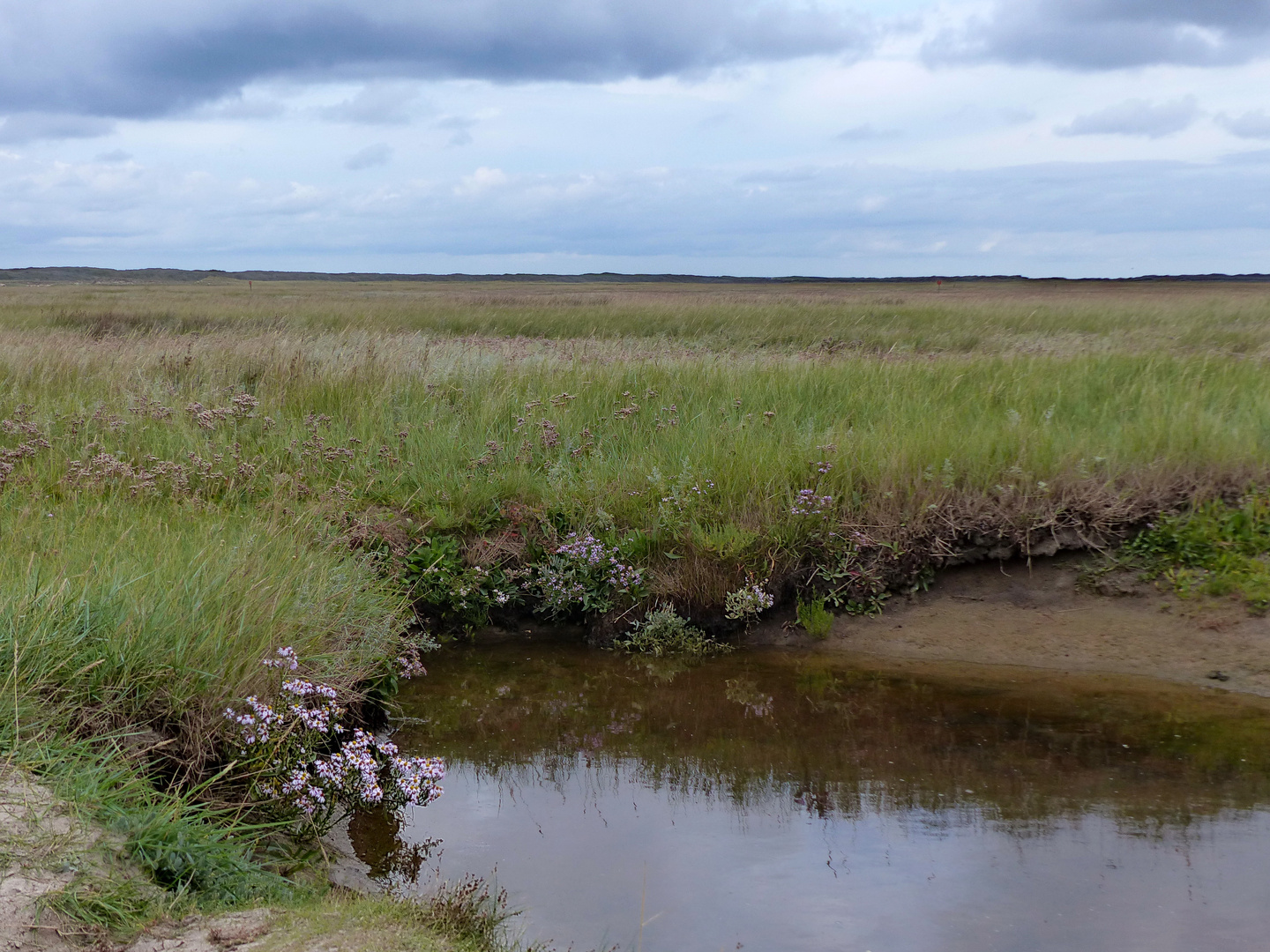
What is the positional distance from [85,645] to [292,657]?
0.76m

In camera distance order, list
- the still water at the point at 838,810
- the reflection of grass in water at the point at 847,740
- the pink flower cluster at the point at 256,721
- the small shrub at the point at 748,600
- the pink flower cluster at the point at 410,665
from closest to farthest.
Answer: the still water at the point at 838,810 < the pink flower cluster at the point at 256,721 < the reflection of grass in water at the point at 847,740 < the pink flower cluster at the point at 410,665 < the small shrub at the point at 748,600

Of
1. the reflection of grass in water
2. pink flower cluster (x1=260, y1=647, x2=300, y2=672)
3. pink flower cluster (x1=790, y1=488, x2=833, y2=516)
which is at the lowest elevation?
the reflection of grass in water

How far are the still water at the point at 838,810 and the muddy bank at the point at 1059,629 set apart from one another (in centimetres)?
32

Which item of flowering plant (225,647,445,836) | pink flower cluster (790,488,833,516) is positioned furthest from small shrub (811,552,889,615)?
flowering plant (225,647,445,836)

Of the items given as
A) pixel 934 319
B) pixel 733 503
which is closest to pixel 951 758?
pixel 733 503

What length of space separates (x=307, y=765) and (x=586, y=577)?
273 cm

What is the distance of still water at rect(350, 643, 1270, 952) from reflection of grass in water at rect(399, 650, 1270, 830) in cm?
1

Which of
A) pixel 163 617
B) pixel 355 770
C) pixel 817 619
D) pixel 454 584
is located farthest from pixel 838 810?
pixel 454 584

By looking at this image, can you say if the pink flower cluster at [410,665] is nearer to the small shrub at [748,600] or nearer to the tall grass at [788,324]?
the small shrub at [748,600]

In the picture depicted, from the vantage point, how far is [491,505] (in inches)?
265

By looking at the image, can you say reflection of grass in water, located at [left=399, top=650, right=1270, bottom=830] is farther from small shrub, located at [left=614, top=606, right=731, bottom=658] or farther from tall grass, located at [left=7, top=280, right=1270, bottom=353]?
tall grass, located at [left=7, top=280, right=1270, bottom=353]

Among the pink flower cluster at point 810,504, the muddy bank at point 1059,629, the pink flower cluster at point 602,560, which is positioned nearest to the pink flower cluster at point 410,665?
the pink flower cluster at point 602,560

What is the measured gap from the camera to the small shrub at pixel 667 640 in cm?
611

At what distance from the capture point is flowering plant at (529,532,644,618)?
6.19 meters
